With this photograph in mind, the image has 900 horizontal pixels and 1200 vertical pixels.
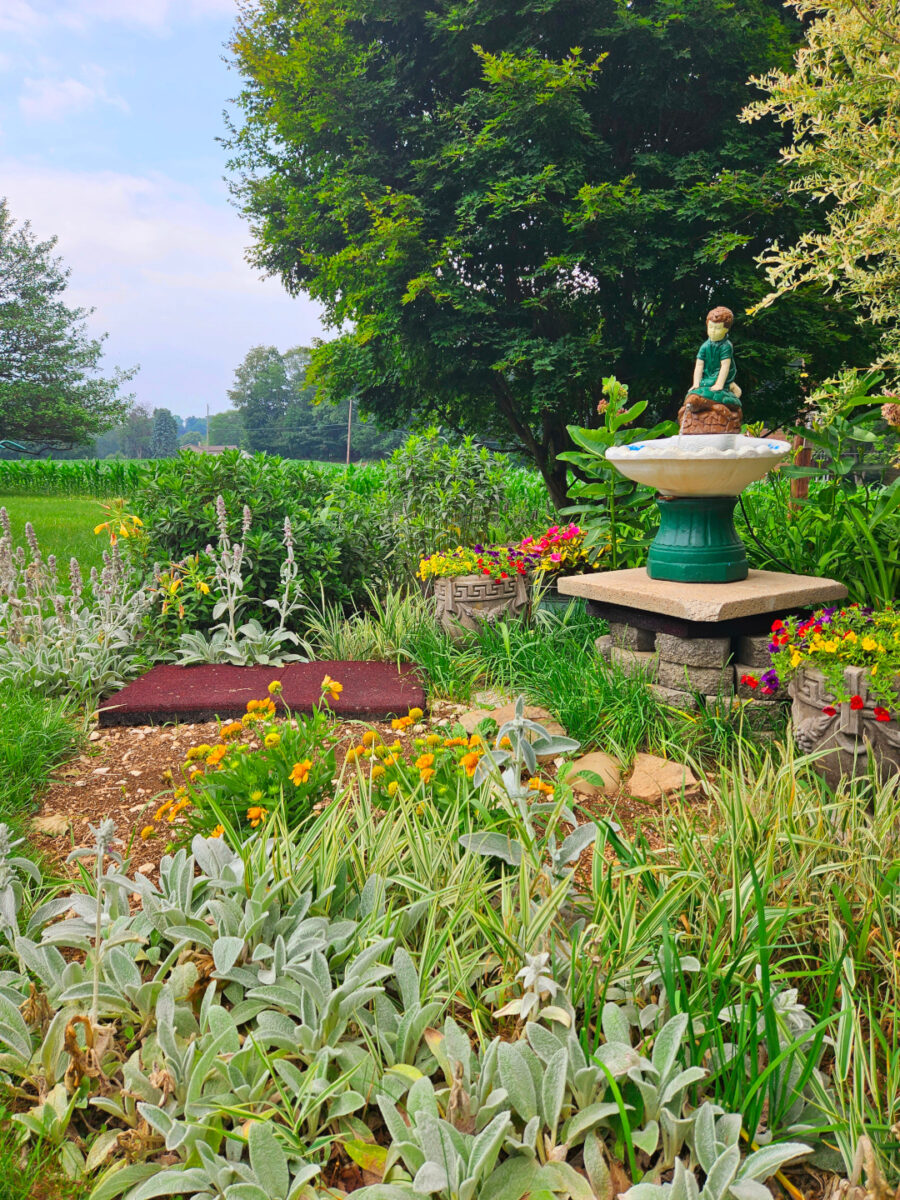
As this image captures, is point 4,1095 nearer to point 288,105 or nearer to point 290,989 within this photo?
point 290,989

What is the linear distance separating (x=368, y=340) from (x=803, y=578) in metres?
4.21

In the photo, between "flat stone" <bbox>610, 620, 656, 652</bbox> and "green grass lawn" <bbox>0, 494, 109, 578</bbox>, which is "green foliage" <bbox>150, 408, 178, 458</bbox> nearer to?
"green grass lawn" <bbox>0, 494, 109, 578</bbox>

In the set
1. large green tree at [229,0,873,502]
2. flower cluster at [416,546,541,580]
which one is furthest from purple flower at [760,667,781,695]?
large green tree at [229,0,873,502]

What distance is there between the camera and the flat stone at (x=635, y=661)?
326 centimetres

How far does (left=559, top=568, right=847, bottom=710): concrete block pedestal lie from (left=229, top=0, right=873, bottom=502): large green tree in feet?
9.00

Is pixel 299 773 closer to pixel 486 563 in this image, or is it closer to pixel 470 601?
pixel 470 601

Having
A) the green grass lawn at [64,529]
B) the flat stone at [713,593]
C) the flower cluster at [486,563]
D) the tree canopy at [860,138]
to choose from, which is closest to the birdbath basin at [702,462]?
the flat stone at [713,593]

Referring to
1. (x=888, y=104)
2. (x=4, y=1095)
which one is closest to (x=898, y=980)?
(x=4, y=1095)

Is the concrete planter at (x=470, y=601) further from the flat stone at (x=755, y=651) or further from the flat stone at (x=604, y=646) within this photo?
the flat stone at (x=755, y=651)

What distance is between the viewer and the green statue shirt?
342 centimetres

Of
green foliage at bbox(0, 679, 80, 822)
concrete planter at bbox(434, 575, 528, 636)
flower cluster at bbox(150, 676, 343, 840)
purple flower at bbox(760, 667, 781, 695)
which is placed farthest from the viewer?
concrete planter at bbox(434, 575, 528, 636)

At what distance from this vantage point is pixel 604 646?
144 inches

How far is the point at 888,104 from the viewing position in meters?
3.05

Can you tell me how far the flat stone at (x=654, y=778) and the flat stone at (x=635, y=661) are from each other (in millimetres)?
562
